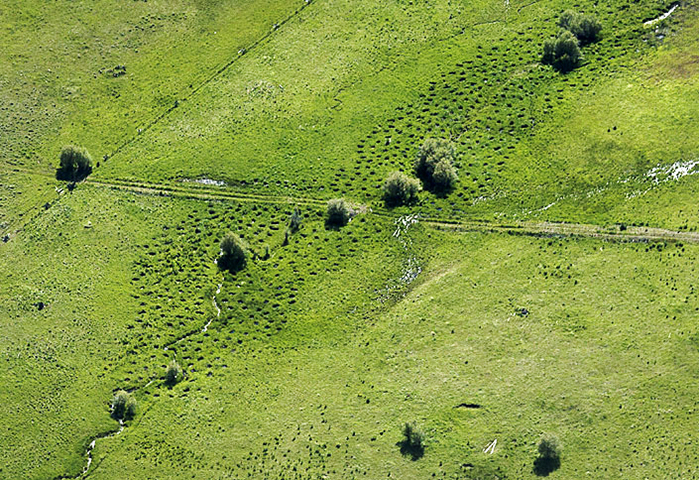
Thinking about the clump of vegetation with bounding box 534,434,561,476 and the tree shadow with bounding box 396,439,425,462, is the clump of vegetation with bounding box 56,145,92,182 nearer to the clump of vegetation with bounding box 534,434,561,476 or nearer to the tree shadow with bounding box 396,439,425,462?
the tree shadow with bounding box 396,439,425,462

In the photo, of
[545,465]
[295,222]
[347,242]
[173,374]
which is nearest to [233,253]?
[295,222]

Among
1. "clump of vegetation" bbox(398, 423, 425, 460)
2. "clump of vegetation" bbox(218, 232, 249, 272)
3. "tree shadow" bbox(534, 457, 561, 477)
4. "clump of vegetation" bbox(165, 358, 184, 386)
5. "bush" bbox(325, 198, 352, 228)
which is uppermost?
"bush" bbox(325, 198, 352, 228)

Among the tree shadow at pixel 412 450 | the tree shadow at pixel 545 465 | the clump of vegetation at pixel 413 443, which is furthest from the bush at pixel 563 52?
the tree shadow at pixel 412 450

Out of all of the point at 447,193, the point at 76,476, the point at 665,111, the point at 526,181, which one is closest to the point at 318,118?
the point at 447,193

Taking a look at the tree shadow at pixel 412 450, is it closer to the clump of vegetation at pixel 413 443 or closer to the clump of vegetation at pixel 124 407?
the clump of vegetation at pixel 413 443

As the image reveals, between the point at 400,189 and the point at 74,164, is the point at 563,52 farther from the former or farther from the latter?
the point at 74,164

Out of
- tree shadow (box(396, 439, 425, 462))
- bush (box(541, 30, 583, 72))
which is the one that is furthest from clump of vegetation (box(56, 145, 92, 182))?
bush (box(541, 30, 583, 72))
